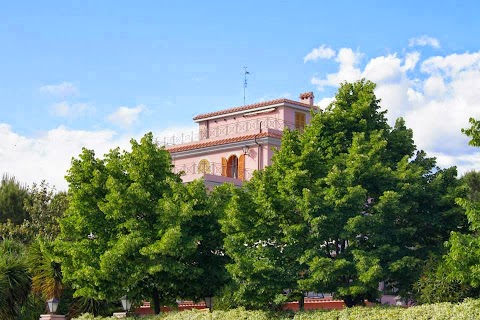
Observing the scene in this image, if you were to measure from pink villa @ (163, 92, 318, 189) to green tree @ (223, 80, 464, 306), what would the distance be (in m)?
17.5

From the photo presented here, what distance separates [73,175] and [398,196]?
13965mm

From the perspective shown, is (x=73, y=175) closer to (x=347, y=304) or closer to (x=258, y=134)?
(x=347, y=304)

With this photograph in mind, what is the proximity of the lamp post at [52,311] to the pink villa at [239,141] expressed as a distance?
1447 centimetres

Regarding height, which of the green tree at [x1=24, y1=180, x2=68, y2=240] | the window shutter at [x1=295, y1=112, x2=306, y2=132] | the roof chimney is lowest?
the green tree at [x1=24, y1=180, x2=68, y2=240]

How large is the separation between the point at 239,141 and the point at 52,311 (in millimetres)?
19622

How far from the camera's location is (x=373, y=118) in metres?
32.7

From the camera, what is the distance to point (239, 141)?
51938mm

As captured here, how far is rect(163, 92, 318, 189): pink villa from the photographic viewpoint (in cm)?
5091

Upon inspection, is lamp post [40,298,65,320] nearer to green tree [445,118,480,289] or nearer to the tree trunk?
the tree trunk

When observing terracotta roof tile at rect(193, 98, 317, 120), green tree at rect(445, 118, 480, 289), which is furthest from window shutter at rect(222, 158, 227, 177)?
green tree at rect(445, 118, 480, 289)

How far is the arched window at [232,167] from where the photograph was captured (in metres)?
52.8

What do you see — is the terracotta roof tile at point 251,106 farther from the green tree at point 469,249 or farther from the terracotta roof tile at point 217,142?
the green tree at point 469,249

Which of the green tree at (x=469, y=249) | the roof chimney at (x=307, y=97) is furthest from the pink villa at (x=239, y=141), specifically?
the green tree at (x=469, y=249)

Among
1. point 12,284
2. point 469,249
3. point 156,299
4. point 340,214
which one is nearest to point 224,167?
point 12,284
